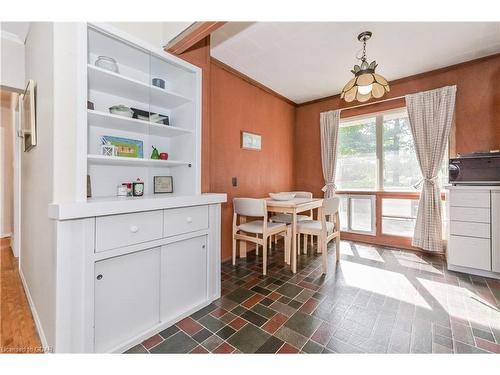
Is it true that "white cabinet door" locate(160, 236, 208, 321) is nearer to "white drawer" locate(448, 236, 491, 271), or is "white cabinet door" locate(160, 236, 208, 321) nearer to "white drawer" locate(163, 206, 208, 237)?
"white drawer" locate(163, 206, 208, 237)

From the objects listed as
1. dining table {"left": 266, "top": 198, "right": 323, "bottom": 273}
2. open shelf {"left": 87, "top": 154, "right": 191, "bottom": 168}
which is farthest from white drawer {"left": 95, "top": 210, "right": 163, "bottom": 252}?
dining table {"left": 266, "top": 198, "right": 323, "bottom": 273}

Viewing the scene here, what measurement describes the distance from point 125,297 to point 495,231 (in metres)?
3.48

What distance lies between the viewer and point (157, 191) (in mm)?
2064

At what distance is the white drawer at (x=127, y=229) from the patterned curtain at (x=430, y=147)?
3.35m

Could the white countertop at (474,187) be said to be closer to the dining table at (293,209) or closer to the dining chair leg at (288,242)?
the dining table at (293,209)

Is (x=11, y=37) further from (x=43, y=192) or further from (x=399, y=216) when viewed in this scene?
(x=399, y=216)

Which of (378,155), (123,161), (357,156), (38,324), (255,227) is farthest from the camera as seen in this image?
(357,156)

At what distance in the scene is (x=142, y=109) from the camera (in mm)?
2018

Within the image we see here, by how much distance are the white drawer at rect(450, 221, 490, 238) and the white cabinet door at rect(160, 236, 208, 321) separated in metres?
2.79

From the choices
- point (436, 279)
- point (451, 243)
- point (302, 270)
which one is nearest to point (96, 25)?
point (302, 270)

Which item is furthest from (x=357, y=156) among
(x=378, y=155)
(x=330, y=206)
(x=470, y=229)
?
(x=470, y=229)

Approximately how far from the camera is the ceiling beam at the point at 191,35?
1.40 metres

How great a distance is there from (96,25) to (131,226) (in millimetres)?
1252

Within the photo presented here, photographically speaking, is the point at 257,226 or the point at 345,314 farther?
the point at 257,226
